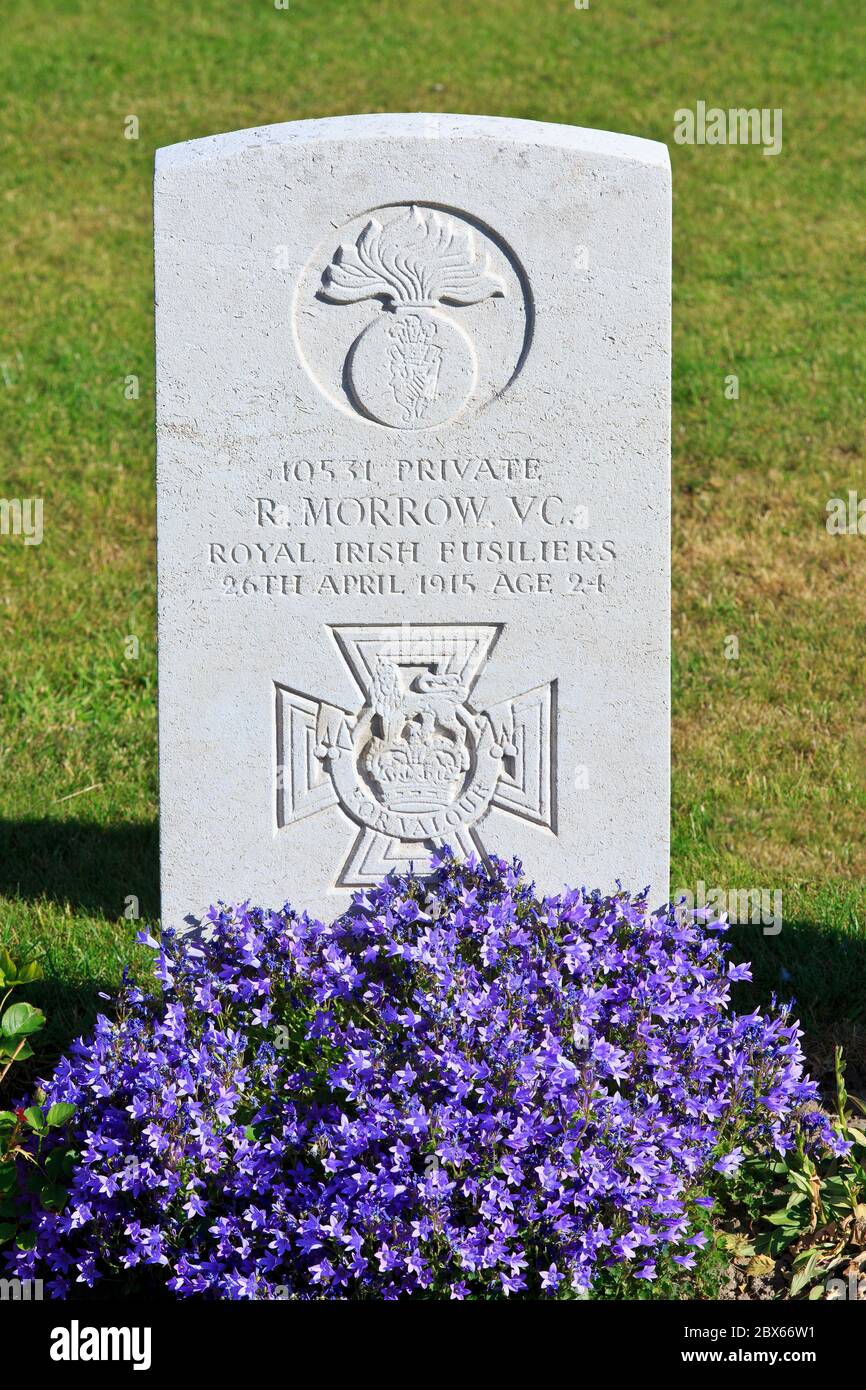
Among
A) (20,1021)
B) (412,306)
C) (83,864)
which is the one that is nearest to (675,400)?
(83,864)

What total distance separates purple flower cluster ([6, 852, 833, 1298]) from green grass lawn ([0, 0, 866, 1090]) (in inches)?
31.9

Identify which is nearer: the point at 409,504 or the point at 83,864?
the point at 409,504

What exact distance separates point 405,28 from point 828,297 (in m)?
6.51

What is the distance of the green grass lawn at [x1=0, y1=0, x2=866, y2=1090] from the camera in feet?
17.5

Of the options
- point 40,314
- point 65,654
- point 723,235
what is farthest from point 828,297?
point 65,654

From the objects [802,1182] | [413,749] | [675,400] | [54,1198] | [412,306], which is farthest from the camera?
[675,400]

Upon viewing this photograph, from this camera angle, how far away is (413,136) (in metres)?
3.86

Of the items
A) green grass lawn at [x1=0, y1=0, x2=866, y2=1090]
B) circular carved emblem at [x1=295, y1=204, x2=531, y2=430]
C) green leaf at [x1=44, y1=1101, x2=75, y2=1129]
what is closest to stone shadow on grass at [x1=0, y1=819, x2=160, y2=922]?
green grass lawn at [x1=0, y1=0, x2=866, y2=1090]

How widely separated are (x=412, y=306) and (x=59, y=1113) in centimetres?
211

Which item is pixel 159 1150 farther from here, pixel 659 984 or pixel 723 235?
pixel 723 235

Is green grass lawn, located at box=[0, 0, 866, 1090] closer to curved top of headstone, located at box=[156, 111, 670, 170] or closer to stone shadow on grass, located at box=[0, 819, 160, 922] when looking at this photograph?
stone shadow on grass, located at box=[0, 819, 160, 922]

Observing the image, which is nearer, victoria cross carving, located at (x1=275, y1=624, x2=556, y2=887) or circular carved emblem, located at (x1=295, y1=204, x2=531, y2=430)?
circular carved emblem, located at (x1=295, y1=204, x2=531, y2=430)

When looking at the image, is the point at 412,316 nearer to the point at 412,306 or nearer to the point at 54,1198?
the point at 412,306

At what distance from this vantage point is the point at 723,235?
10734 mm
